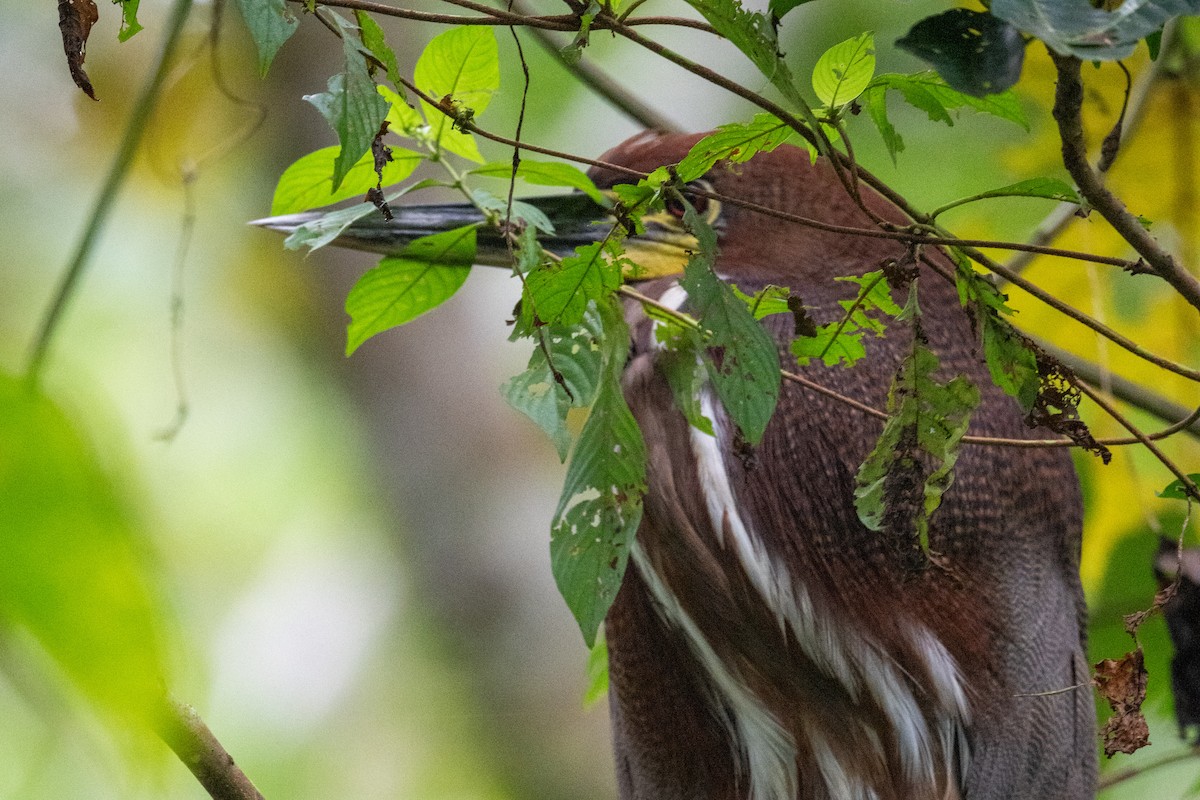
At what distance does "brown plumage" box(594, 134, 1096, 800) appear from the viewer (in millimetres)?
1299

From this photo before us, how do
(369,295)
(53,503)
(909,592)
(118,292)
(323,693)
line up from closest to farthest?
(53,503) → (369,295) → (909,592) → (323,693) → (118,292)

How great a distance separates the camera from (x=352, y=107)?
0.77 metres

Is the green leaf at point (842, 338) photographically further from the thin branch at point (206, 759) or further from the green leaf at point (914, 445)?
the thin branch at point (206, 759)

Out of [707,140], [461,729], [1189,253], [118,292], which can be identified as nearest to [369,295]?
[707,140]

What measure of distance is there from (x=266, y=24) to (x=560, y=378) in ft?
1.04

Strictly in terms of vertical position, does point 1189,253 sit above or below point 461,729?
above

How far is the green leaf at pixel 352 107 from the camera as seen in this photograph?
766 millimetres

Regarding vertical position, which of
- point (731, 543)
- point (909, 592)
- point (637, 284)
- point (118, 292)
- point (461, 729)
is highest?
point (118, 292)

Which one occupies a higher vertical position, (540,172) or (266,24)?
(266,24)

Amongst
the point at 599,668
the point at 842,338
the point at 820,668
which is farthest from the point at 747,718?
the point at 842,338

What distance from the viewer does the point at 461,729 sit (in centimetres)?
281

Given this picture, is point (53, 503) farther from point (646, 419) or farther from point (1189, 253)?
point (1189, 253)

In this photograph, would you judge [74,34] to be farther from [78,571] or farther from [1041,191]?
[1041,191]

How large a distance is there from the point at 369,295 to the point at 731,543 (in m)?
0.51
